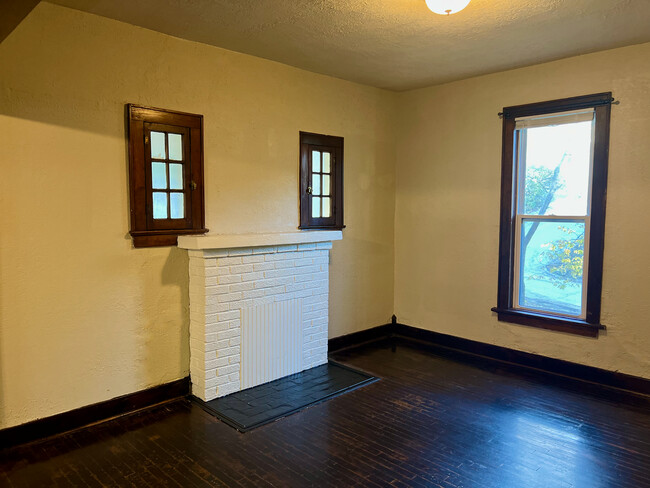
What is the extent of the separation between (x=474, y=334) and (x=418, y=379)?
38.8 inches

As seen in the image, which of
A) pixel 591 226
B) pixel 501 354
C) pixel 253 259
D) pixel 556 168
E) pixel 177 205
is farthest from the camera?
pixel 501 354

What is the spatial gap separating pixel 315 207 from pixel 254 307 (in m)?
1.25

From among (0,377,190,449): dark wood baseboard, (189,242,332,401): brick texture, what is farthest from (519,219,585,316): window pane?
(0,377,190,449): dark wood baseboard

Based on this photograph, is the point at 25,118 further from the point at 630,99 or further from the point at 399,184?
the point at 630,99

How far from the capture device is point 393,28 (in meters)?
3.09

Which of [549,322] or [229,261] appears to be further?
[549,322]

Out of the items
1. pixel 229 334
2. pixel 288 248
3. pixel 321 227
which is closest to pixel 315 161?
pixel 321 227

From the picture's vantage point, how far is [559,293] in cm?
393

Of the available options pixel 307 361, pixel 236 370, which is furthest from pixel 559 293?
pixel 236 370

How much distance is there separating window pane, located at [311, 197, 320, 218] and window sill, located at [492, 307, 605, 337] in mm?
1946

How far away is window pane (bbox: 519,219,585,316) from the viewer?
384 centimetres

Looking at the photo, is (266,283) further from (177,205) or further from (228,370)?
(177,205)

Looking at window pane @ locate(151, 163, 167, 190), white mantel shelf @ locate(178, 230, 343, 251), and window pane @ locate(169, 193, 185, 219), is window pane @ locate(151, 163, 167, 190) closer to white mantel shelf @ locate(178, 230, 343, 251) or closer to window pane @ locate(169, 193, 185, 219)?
window pane @ locate(169, 193, 185, 219)

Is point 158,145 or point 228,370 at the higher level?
point 158,145
